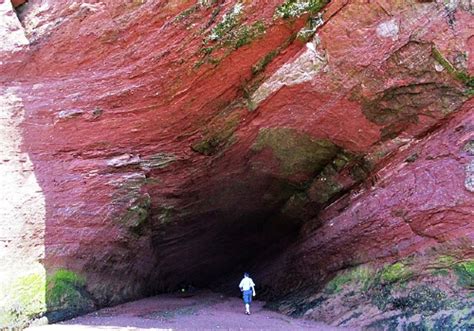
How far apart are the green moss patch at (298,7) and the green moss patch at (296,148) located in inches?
122

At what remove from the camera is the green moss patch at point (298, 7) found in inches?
427

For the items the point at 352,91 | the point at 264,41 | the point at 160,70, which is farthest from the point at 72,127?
the point at 352,91

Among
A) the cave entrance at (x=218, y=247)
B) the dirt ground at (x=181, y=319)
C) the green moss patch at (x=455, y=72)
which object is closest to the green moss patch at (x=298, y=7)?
the green moss patch at (x=455, y=72)

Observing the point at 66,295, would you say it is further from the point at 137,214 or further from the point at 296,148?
the point at 296,148

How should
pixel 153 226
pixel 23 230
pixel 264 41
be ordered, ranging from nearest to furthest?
1. pixel 23 230
2. pixel 264 41
3. pixel 153 226

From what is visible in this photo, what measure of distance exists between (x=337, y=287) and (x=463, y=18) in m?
7.05

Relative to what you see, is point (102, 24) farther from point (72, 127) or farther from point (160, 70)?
point (72, 127)

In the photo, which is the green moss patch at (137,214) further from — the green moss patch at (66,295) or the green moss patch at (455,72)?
the green moss patch at (455,72)

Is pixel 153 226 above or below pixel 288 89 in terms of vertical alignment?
below

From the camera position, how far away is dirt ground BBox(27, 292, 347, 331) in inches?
381

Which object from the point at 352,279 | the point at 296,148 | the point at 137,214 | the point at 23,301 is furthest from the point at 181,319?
the point at 296,148

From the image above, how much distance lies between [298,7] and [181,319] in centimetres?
790

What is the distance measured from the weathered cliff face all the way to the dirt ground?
61 centimetres

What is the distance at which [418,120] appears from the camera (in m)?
11.4
